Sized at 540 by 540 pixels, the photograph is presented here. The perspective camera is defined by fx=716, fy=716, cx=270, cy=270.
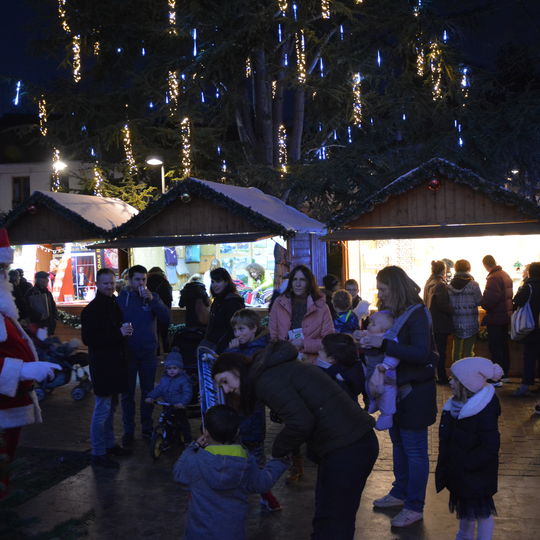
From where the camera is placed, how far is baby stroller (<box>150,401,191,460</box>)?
24.6ft

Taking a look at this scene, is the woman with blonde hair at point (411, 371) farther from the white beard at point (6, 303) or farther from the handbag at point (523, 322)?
the handbag at point (523, 322)

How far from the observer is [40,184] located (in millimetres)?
40000

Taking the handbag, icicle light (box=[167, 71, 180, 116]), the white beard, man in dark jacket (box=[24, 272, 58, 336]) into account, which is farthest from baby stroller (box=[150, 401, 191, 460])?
icicle light (box=[167, 71, 180, 116])

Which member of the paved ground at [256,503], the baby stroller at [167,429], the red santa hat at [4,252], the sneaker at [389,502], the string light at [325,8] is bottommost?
the paved ground at [256,503]

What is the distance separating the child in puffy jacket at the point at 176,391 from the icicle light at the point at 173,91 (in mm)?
11343

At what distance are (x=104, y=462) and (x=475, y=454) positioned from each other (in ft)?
13.2

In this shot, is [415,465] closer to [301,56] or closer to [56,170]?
[301,56]

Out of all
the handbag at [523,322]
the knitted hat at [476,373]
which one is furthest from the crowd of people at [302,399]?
the handbag at [523,322]

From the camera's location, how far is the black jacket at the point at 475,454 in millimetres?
4453

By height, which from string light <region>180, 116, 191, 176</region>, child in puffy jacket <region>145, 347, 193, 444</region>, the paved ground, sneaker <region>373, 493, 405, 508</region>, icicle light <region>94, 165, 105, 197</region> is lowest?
the paved ground

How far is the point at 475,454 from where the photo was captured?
446cm

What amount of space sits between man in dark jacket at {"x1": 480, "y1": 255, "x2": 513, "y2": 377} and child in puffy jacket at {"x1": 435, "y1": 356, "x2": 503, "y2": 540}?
6525 millimetres

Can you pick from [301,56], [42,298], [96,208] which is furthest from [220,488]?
[301,56]

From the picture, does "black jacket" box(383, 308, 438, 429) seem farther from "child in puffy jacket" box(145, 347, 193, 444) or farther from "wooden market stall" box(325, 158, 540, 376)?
"wooden market stall" box(325, 158, 540, 376)
